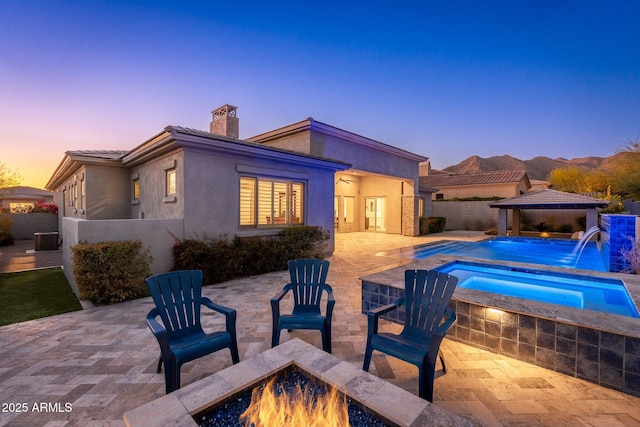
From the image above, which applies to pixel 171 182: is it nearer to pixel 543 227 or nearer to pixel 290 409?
pixel 290 409

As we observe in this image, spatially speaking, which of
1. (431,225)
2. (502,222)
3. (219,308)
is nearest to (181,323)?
(219,308)

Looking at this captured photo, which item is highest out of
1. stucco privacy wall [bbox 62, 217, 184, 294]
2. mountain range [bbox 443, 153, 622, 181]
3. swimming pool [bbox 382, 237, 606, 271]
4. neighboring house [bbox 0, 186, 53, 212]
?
mountain range [bbox 443, 153, 622, 181]

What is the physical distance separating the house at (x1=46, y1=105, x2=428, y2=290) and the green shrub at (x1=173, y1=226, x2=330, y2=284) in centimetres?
34

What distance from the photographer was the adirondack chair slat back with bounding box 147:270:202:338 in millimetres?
2967

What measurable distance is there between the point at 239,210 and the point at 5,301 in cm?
535

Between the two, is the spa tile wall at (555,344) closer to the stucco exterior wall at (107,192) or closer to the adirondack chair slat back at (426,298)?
the adirondack chair slat back at (426,298)

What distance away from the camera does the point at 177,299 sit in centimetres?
312

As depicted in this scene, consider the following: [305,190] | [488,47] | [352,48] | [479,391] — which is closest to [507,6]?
[488,47]

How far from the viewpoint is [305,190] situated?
33.8 ft

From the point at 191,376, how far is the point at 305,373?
1.56 meters

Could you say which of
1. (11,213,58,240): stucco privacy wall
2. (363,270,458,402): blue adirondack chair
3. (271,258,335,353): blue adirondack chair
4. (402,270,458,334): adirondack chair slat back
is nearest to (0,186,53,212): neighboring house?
(11,213,58,240): stucco privacy wall

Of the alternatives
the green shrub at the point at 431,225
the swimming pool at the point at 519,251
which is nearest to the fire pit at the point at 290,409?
the swimming pool at the point at 519,251

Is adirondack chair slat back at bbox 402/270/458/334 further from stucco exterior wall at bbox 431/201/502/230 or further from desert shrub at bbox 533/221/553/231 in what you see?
stucco exterior wall at bbox 431/201/502/230

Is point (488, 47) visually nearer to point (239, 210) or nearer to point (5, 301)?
point (239, 210)
